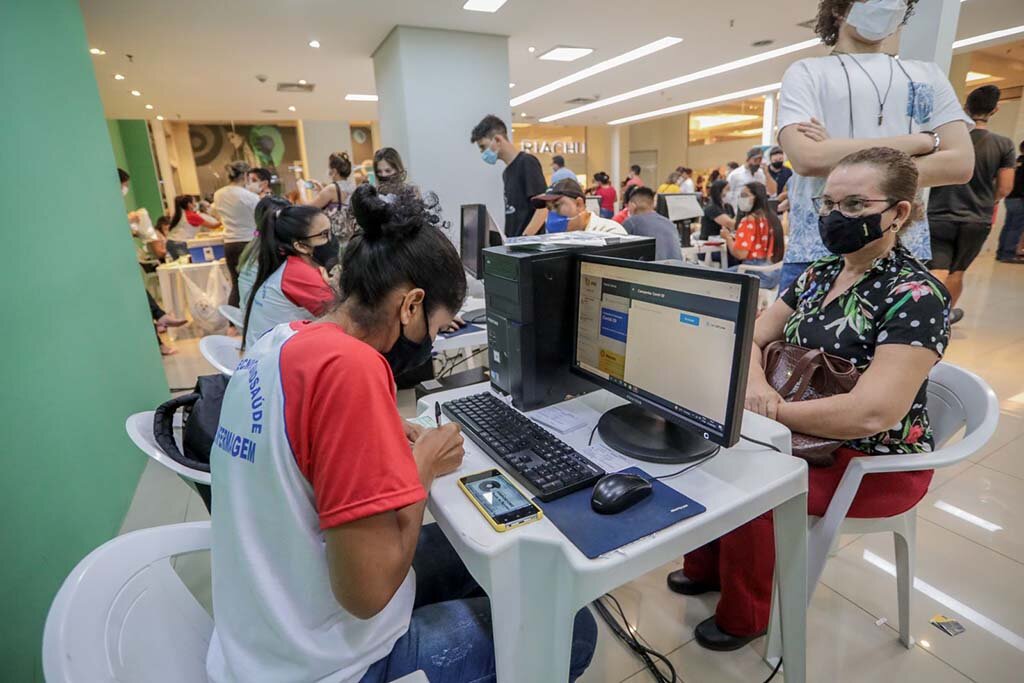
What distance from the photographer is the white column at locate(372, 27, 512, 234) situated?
16.1ft

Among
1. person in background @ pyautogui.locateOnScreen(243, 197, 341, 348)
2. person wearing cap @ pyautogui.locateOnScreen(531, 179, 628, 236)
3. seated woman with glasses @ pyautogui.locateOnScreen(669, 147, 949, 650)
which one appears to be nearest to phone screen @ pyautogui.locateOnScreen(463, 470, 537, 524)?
seated woman with glasses @ pyautogui.locateOnScreen(669, 147, 949, 650)

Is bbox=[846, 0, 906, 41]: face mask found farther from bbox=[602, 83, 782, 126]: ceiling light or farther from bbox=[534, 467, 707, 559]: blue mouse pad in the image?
bbox=[602, 83, 782, 126]: ceiling light

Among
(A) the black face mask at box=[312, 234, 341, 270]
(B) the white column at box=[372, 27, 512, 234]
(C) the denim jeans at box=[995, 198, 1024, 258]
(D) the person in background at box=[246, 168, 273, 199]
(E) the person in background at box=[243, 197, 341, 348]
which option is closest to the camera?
(E) the person in background at box=[243, 197, 341, 348]

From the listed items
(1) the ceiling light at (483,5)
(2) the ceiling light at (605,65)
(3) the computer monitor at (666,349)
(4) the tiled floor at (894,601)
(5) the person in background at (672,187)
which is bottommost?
(4) the tiled floor at (894,601)

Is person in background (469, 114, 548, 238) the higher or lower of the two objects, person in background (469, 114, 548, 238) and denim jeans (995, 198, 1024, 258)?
the higher

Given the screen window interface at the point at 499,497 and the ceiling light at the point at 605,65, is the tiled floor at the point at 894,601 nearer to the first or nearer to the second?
the screen window interface at the point at 499,497

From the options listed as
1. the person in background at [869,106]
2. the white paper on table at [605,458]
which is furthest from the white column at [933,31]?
the white paper on table at [605,458]

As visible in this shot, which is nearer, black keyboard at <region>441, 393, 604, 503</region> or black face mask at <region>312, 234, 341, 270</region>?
black keyboard at <region>441, 393, 604, 503</region>

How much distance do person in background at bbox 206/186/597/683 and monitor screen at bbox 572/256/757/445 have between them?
0.42 metres

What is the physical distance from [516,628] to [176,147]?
14062 mm

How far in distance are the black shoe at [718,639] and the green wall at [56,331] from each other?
1.70 metres

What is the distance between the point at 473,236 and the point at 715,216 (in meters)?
3.54

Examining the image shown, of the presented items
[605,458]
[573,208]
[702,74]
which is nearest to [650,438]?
[605,458]

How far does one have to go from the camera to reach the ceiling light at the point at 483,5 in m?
4.30
